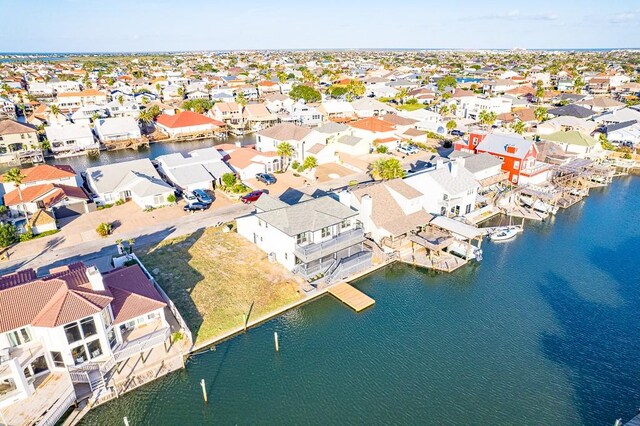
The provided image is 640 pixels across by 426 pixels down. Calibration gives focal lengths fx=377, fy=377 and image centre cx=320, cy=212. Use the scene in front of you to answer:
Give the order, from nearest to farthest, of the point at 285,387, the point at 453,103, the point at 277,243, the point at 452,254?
the point at 285,387 → the point at 277,243 → the point at 452,254 → the point at 453,103

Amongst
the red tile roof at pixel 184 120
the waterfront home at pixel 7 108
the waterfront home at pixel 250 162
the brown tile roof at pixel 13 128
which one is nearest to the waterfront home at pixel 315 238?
the waterfront home at pixel 250 162

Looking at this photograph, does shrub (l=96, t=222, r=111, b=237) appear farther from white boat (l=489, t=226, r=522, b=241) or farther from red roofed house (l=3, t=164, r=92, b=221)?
white boat (l=489, t=226, r=522, b=241)

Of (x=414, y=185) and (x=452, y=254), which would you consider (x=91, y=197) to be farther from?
(x=452, y=254)

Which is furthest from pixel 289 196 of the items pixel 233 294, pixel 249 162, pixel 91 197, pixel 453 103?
pixel 453 103

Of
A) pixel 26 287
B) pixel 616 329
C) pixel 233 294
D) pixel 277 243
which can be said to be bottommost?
pixel 616 329

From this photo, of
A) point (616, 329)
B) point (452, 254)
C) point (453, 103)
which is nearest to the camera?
point (616, 329)

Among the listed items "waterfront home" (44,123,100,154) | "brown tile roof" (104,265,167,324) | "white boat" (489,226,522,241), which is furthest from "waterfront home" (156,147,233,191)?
"white boat" (489,226,522,241)
